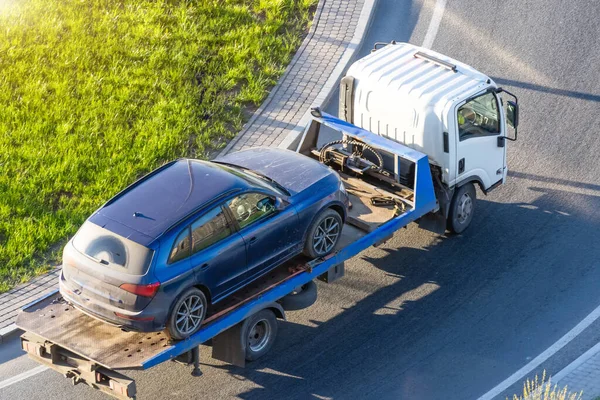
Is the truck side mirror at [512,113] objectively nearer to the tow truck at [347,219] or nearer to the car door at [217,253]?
the tow truck at [347,219]

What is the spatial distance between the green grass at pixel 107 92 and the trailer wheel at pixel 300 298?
12.2 feet

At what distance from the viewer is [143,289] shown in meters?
10.6

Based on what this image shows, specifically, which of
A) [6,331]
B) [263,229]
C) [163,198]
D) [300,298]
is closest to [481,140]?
[300,298]

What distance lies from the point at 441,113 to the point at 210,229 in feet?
13.1

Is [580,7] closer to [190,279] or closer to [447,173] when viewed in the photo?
[447,173]

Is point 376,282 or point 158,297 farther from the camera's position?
point 376,282

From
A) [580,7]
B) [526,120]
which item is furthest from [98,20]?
[580,7]

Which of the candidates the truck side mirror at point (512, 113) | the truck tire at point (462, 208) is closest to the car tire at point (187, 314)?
the truck tire at point (462, 208)

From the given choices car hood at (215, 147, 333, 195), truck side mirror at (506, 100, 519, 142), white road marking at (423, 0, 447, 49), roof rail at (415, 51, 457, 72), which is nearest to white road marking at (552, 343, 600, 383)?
truck side mirror at (506, 100, 519, 142)

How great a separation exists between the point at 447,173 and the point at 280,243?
305cm

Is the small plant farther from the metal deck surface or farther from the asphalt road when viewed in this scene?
the metal deck surface

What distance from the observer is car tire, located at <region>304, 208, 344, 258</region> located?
40.5 feet

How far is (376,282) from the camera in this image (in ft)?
44.9

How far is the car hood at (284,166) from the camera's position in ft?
40.9
